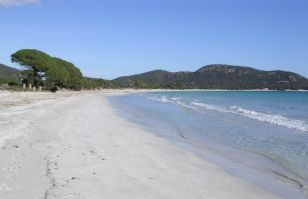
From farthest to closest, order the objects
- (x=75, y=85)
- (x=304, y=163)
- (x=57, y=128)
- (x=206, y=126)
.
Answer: (x=75, y=85), (x=206, y=126), (x=57, y=128), (x=304, y=163)

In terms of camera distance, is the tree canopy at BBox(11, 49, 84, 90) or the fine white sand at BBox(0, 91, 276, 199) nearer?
the fine white sand at BBox(0, 91, 276, 199)

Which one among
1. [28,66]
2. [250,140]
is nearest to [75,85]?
[28,66]

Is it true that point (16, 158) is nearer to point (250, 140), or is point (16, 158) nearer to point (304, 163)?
point (304, 163)

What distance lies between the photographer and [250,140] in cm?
1962

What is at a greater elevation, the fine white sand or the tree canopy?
the tree canopy

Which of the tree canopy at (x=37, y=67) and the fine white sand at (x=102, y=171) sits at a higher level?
the tree canopy at (x=37, y=67)

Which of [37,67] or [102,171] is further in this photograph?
[37,67]

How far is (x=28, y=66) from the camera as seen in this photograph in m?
76.3

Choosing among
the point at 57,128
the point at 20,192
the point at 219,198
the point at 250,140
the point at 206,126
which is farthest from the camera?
the point at 206,126

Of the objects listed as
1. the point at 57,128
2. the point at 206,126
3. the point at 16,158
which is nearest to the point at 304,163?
the point at 16,158

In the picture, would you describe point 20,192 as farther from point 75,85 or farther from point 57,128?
point 75,85

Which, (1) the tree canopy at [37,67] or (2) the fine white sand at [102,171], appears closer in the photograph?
(2) the fine white sand at [102,171]

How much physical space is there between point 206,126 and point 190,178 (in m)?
16.0

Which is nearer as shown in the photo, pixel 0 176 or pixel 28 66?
pixel 0 176
